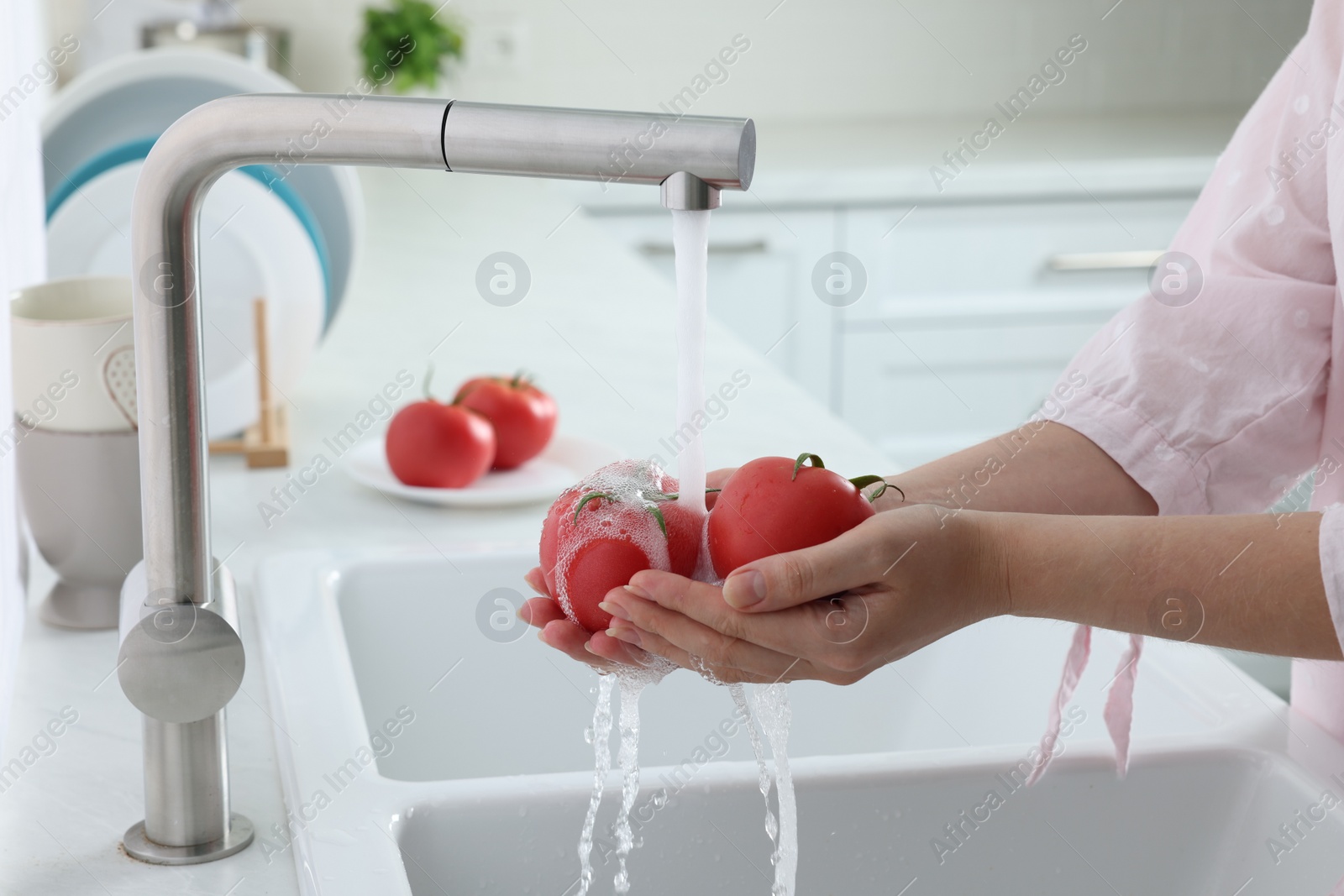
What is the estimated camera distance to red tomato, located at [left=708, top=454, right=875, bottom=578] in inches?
24.6

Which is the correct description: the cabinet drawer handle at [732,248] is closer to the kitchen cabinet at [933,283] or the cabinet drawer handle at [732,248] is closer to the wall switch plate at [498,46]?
the kitchen cabinet at [933,283]

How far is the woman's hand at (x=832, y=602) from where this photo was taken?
60cm

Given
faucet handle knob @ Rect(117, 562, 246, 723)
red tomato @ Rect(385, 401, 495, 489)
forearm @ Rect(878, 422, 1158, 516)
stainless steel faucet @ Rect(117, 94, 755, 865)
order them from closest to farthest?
stainless steel faucet @ Rect(117, 94, 755, 865)
faucet handle knob @ Rect(117, 562, 246, 723)
forearm @ Rect(878, 422, 1158, 516)
red tomato @ Rect(385, 401, 495, 489)

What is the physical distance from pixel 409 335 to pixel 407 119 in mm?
1183

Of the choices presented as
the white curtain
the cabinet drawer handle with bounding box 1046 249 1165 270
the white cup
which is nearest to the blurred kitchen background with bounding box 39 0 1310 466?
the cabinet drawer handle with bounding box 1046 249 1165 270

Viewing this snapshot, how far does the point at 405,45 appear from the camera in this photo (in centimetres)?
280

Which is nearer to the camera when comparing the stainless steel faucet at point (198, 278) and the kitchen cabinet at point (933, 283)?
the stainless steel faucet at point (198, 278)

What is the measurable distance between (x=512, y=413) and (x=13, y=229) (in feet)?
1.46

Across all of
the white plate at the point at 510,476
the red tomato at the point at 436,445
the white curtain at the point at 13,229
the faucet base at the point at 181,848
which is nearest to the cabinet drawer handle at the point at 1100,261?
the white plate at the point at 510,476

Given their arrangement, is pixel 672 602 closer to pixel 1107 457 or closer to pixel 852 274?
pixel 1107 457

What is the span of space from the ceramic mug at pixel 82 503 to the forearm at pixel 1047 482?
1.64 feet

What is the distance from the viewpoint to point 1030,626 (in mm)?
1007

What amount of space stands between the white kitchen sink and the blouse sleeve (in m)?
0.15

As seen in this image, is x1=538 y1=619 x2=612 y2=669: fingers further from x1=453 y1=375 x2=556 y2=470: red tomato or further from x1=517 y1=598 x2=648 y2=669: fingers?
x1=453 y1=375 x2=556 y2=470: red tomato
